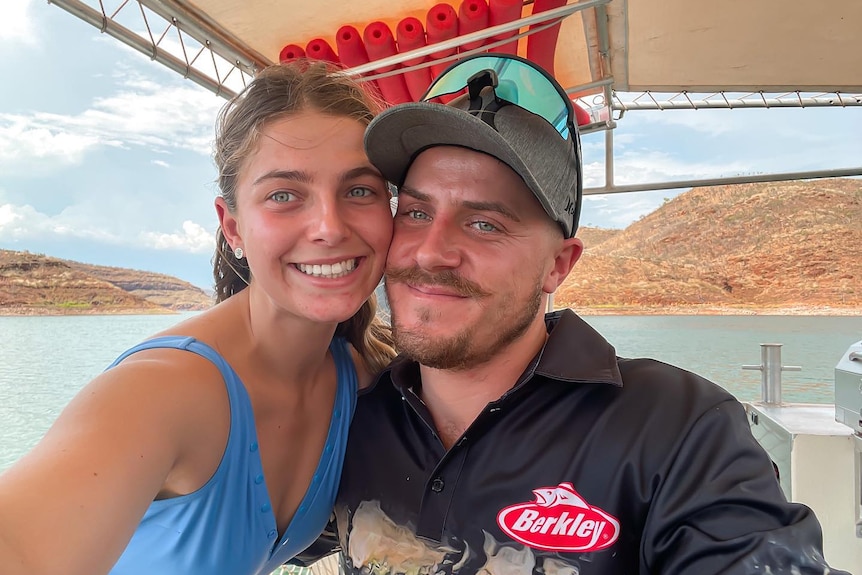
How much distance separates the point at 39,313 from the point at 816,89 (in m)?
5.34

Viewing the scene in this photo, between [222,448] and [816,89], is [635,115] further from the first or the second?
[222,448]

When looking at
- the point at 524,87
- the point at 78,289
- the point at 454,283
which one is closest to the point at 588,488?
the point at 454,283

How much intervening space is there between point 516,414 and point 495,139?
1.42 ft

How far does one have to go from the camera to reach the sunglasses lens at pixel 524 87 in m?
0.94

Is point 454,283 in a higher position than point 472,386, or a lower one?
higher

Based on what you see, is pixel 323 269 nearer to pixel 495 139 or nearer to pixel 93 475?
pixel 495 139

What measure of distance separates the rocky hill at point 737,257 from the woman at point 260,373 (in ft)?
15.3

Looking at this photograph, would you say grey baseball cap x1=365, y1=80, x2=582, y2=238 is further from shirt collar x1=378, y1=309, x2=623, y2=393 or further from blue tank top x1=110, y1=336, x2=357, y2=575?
blue tank top x1=110, y1=336, x2=357, y2=575

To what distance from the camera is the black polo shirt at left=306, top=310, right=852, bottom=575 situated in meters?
0.65

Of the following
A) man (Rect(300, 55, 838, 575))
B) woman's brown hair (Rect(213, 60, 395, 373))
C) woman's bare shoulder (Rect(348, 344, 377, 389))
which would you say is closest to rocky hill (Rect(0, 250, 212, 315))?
woman's bare shoulder (Rect(348, 344, 377, 389))

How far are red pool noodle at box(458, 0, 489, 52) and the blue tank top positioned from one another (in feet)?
5.26

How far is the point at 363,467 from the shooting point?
38.8 inches

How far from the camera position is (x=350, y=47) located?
2277mm

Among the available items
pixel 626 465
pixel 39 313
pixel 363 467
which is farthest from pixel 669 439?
pixel 39 313
